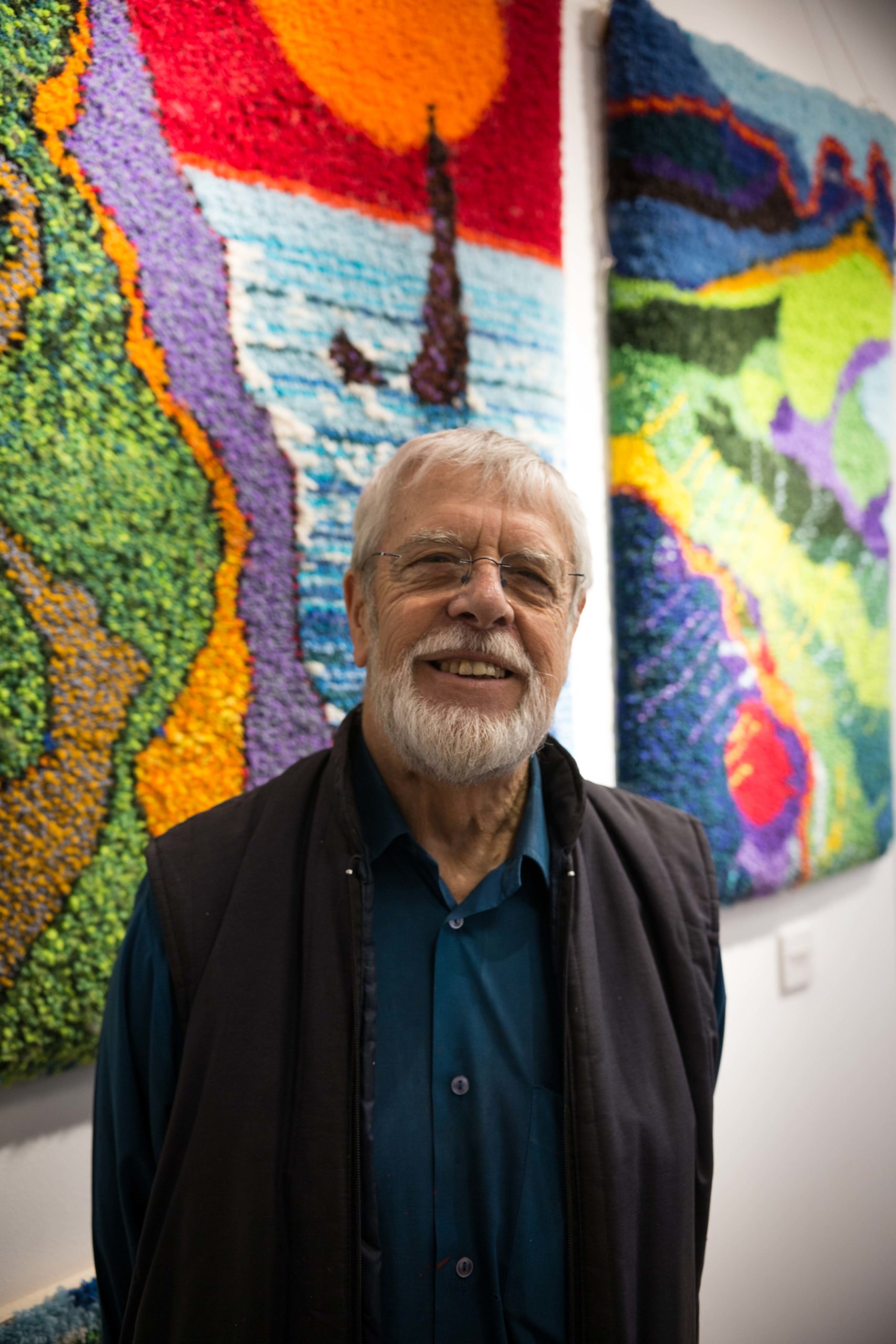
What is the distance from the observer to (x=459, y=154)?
1112mm

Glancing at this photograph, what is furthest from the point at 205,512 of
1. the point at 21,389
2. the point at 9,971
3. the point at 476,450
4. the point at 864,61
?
the point at 864,61

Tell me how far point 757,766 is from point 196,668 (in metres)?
0.95

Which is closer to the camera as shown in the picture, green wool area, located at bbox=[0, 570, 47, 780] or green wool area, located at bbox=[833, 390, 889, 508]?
green wool area, located at bbox=[0, 570, 47, 780]

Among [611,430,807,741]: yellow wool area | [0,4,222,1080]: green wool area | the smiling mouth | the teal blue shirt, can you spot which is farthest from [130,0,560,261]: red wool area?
the teal blue shirt

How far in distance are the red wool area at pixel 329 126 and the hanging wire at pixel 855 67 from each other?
0.72m

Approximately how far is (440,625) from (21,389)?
0.48 meters

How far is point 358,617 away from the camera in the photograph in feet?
3.01

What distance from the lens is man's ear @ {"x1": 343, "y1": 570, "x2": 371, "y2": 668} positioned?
0.90m

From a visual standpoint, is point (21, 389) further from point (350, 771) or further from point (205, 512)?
point (350, 771)

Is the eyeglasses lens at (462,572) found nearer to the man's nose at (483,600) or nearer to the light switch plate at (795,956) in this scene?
the man's nose at (483,600)

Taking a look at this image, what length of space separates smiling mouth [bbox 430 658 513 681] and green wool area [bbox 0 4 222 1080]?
0.30 meters

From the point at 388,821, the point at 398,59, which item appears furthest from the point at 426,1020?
the point at 398,59

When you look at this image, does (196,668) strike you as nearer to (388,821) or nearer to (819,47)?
(388,821)

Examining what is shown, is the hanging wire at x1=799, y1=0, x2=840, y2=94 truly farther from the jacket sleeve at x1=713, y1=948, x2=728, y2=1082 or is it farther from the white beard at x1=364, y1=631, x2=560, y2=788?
the jacket sleeve at x1=713, y1=948, x2=728, y2=1082
